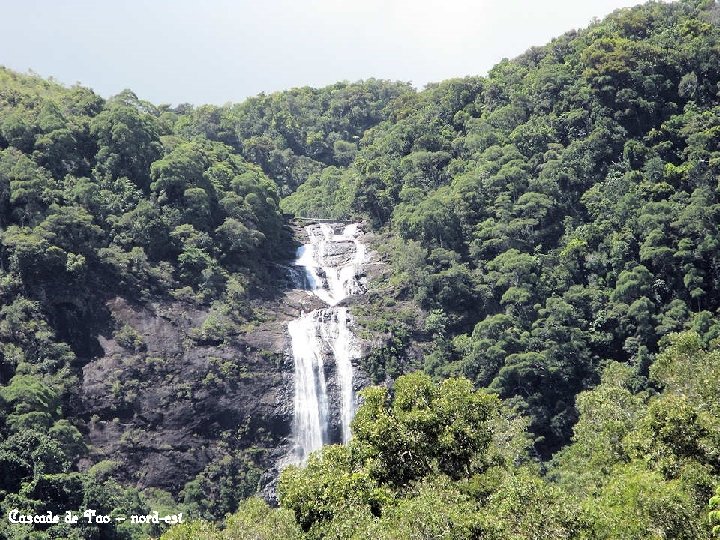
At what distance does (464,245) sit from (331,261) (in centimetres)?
905

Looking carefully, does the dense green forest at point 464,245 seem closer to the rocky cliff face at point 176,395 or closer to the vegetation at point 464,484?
the rocky cliff face at point 176,395

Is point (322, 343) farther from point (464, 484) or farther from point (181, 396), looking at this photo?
point (464, 484)

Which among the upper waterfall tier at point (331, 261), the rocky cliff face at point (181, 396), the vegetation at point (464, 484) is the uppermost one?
the upper waterfall tier at point (331, 261)

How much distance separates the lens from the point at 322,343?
163 feet

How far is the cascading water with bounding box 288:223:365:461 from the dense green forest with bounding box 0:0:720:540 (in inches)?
57.2

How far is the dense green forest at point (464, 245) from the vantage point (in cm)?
3800

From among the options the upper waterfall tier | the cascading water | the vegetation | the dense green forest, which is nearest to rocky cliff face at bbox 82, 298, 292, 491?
the cascading water

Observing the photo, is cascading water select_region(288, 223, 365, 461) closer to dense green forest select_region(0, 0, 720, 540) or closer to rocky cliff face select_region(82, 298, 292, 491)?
rocky cliff face select_region(82, 298, 292, 491)

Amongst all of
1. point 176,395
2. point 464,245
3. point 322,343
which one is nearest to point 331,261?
point 464,245

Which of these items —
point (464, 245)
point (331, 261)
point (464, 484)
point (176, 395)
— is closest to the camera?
point (464, 484)

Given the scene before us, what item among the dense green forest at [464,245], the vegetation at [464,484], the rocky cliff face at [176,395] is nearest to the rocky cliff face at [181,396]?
the rocky cliff face at [176,395]

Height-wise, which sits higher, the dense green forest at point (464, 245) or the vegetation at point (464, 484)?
the dense green forest at point (464, 245)

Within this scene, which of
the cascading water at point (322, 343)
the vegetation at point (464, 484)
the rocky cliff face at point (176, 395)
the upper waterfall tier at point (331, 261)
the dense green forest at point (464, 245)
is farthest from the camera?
the upper waterfall tier at point (331, 261)

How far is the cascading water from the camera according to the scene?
153 ft
